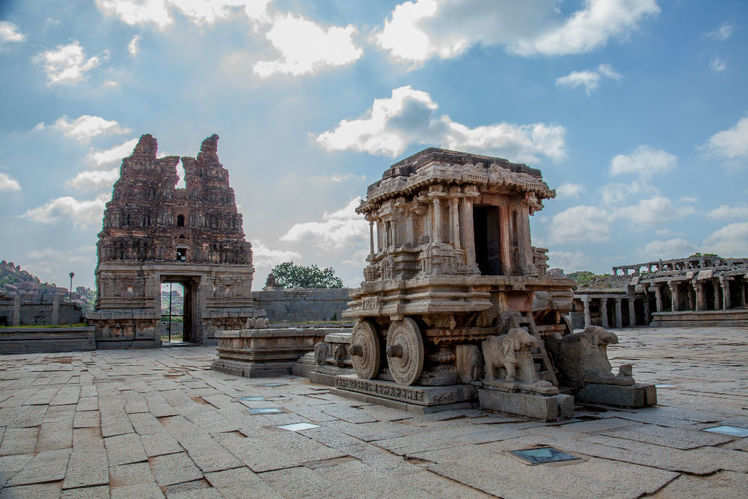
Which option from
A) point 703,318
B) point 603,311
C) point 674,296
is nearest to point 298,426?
point 703,318

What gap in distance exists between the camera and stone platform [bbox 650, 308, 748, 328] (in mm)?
29834

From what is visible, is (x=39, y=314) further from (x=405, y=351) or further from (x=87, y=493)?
(x=87, y=493)

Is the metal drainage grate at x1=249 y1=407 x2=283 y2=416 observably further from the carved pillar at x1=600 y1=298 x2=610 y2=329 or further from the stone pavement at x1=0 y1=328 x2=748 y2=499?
the carved pillar at x1=600 y1=298 x2=610 y2=329

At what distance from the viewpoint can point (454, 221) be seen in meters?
7.52

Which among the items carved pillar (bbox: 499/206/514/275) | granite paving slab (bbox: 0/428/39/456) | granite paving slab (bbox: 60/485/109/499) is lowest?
granite paving slab (bbox: 0/428/39/456)

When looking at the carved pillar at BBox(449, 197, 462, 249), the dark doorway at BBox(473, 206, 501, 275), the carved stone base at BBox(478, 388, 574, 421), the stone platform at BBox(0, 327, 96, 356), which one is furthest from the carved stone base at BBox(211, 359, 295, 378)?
the stone platform at BBox(0, 327, 96, 356)

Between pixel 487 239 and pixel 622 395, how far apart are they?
10.3 feet

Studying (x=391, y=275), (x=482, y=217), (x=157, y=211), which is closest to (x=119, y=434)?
(x=391, y=275)

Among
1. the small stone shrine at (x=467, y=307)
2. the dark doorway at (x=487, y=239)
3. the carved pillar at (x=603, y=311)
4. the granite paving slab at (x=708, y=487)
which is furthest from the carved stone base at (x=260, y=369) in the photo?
the carved pillar at (x=603, y=311)

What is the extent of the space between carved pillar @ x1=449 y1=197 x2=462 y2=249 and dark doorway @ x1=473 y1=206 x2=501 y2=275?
0.91m

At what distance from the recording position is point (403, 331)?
6910 mm

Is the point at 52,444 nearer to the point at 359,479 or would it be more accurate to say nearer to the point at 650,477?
the point at 359,479

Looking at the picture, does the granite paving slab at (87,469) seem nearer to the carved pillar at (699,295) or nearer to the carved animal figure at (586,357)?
the carved animal figure at (586,357)

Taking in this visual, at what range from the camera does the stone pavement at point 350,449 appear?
11.8ft
